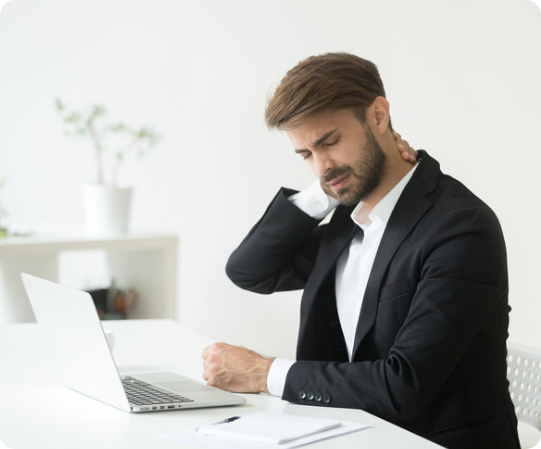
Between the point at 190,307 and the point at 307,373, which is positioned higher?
the point at 307,373

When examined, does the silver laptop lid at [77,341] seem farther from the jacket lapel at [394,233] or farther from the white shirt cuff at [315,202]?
the white shirt cuff at [315,202]

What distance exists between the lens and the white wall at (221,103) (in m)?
3.59

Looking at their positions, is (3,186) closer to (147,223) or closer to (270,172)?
(147,223)

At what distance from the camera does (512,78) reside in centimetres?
345

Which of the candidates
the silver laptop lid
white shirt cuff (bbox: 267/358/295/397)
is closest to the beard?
white shirt cuff (bbox: 267/358/295/397)

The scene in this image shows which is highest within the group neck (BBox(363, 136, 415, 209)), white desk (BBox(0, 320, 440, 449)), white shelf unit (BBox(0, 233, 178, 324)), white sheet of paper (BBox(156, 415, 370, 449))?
neck (BBox(363, 136, 415, 209))

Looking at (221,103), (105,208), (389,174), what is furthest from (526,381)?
(221,103)

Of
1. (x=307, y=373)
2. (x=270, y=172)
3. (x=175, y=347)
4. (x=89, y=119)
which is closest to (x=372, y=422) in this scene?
(x=307, y=373)

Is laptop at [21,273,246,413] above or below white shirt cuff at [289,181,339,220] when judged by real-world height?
below

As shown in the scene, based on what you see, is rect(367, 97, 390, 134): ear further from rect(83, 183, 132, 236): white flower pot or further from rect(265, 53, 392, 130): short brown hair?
rect(83, 183, 132, 236): white flower pot

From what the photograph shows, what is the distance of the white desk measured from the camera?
127 cm

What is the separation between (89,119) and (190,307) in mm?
1323

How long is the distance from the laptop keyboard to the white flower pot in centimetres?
217

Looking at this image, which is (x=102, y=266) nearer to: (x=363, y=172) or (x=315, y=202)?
(x=315, y=202)
